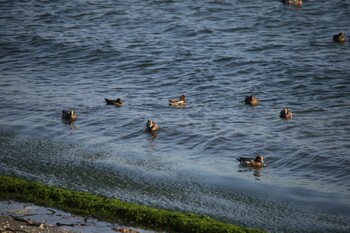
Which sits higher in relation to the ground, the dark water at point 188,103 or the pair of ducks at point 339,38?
the pair of ducks at point 339,38

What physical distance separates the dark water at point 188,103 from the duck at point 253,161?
0.17 meters

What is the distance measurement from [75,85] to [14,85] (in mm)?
1713

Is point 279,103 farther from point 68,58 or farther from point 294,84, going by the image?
point 68,58

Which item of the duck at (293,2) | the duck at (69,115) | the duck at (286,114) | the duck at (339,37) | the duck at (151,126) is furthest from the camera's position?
the duck at (293,2)

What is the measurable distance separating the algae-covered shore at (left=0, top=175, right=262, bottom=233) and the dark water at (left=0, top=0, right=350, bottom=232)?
658 mm

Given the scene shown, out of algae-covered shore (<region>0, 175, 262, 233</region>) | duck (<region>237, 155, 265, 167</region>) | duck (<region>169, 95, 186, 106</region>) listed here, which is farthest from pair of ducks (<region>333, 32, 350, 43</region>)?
algae-covered shore (<region>0, 175, 262, 233</region>)

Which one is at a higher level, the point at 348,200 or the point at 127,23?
the point at 127,23

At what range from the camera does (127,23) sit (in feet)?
86.6

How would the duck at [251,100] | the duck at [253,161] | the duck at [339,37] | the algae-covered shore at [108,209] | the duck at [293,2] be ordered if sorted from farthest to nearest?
the duck at [293,2], the duck at [339,37], the duck at [251,100], the duck at [253,161], the algae-covered shore at [108,209]

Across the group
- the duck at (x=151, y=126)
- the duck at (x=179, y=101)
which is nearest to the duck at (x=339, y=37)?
the duck at (x=179, y=101)

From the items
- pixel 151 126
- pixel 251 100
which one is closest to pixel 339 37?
pixel 251 100

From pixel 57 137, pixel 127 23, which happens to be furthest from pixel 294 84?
pixel 127 23

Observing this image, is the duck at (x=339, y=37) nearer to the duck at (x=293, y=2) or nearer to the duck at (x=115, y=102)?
the duck at (x=293, y=2)

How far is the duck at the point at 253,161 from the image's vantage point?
1312cm
